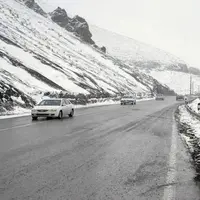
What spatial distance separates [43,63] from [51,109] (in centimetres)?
3795

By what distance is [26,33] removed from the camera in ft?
242

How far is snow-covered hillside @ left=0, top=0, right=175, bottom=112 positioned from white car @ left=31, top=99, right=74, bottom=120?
8.98 metres

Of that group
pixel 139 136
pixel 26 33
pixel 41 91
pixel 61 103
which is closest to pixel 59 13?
pixel 26 33

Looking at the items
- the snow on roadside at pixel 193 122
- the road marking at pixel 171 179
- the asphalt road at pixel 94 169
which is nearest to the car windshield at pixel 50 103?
the snow on roadside at pixel 193 122

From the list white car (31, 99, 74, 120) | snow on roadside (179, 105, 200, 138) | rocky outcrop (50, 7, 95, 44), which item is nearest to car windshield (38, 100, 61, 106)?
white car (31, 99, 74, 120)

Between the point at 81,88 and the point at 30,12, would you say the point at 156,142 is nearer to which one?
the point at 81,88

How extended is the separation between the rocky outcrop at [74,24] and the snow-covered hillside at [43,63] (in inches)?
770

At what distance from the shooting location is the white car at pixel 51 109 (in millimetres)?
20000

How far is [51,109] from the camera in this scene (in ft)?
66.8

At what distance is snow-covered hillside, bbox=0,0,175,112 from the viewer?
42.2m

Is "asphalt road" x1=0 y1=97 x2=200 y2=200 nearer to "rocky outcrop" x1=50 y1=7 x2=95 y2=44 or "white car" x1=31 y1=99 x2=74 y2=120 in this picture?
"white car" x1=31 y1=99 x2=74 y2=120

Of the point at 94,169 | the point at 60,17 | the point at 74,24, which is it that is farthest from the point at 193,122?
the point at 60,17

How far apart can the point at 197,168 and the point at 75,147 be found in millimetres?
3614

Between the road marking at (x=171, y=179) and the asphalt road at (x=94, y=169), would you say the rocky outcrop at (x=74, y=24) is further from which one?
the road marking at (x=171, y=179)
